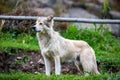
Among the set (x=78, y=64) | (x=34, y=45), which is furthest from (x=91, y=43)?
(x=78, y=64)

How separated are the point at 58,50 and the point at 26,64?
159cm

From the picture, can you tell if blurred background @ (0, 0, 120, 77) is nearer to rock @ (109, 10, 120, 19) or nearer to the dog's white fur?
the dog's white fur

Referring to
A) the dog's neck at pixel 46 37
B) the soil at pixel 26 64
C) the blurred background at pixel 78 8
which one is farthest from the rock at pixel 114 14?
the dog's neck at pixel 46 37

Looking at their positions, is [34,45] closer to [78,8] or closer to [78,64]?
[78,64]

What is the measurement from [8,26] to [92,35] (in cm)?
217

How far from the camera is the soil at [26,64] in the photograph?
39.0ft

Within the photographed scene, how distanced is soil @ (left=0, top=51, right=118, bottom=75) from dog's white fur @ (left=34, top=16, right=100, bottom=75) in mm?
1002

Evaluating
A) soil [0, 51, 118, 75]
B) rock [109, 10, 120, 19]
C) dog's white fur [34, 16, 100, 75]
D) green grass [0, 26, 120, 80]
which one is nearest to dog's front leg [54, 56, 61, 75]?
dog's white fur [34, 16, 100, 75]

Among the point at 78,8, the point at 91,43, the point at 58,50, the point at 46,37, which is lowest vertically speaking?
the point at 78,8

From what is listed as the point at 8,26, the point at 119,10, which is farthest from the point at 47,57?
the point at 119,10

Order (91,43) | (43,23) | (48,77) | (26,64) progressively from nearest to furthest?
(48,77) < (43,23) < (26,64) < (91,43)

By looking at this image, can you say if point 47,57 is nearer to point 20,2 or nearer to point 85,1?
point 20,2

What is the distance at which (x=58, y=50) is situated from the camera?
10.8 meters

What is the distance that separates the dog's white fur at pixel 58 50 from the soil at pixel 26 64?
1.00 metres
